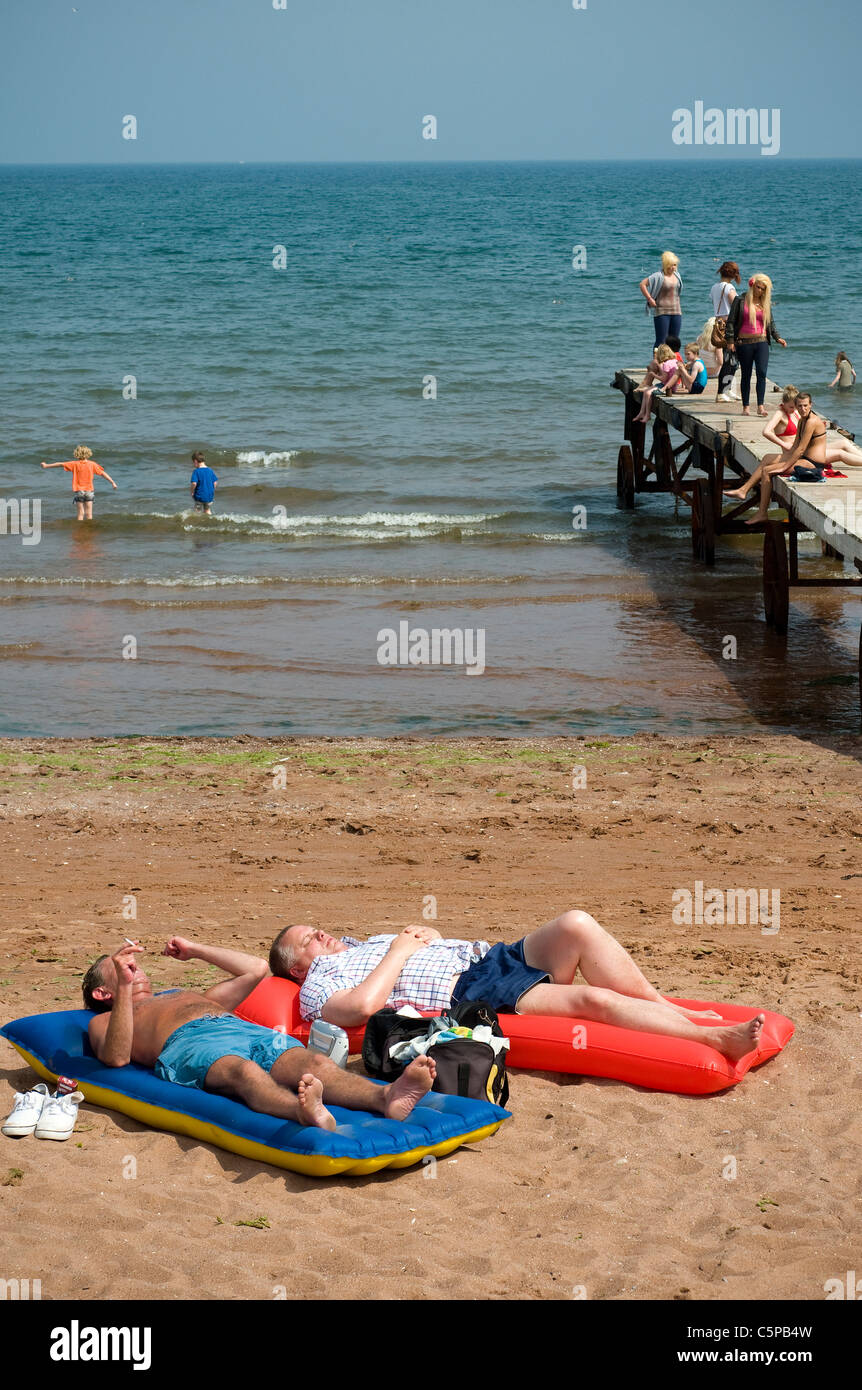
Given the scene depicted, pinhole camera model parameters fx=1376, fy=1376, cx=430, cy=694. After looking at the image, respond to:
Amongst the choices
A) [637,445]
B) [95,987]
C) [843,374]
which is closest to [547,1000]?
[95,987]

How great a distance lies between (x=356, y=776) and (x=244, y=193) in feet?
499

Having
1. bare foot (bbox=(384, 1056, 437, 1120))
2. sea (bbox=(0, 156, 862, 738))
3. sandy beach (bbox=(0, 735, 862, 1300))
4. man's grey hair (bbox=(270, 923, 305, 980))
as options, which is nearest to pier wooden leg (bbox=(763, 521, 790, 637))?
sea (bbox=(0, 156, 862, 738))

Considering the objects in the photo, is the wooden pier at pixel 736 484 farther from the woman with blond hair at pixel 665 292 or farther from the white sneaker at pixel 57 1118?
the white sneaker at pixel 57 1118

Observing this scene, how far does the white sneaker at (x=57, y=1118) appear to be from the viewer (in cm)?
518

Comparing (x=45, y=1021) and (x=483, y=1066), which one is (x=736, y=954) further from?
(x=45, y=1021)

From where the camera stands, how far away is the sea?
39.9ft

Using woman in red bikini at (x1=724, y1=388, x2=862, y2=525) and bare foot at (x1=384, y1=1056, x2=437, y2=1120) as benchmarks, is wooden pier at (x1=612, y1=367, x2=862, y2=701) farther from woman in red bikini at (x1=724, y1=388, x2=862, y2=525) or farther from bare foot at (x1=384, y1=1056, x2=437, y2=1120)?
bare foot at (x1=384, y1=1056, x2=437, y2=1120)

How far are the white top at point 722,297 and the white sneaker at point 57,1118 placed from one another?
41.5 ft

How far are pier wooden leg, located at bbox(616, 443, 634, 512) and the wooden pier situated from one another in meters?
0.01

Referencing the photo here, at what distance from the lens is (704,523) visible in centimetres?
1644

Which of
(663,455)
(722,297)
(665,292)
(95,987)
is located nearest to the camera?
(95,987)

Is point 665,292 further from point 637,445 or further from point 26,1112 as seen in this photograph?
point 26,1112

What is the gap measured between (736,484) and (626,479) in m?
3.65
